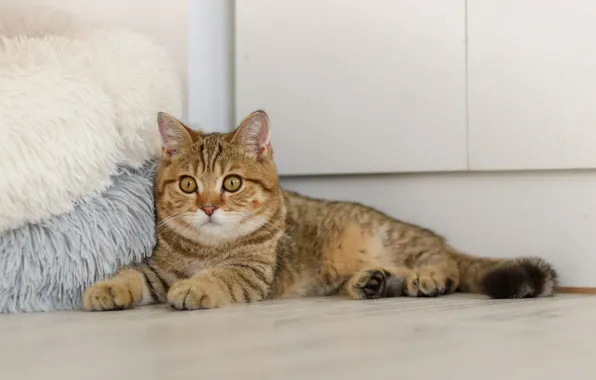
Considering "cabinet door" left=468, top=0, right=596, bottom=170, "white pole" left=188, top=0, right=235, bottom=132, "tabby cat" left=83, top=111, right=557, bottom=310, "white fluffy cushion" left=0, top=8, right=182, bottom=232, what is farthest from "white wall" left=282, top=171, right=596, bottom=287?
"white fluffy cushion" left=0, top=8, right=182, bottom=232

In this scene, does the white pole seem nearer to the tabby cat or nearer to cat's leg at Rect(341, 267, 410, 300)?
the tabby cat

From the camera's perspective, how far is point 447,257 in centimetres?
185

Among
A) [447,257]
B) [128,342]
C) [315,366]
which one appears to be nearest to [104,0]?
[447,257]

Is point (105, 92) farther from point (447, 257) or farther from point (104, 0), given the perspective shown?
point (447, 257)

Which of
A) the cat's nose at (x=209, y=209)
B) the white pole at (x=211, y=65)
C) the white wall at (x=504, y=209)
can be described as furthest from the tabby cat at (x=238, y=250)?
the white pole at (x=211, y=65)

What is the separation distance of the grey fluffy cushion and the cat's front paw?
18 cm

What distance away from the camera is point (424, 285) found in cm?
170

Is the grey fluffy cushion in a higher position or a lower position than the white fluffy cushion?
lower

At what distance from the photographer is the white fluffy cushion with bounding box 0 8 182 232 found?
1.42m

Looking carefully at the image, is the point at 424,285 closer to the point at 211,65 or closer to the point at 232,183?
the point at 232,183

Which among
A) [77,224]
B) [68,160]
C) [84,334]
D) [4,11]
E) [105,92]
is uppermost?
[4,11]

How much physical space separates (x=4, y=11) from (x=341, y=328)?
1.37 m

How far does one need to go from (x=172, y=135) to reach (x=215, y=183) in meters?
0.16

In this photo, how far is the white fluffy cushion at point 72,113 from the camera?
1.42 meters
